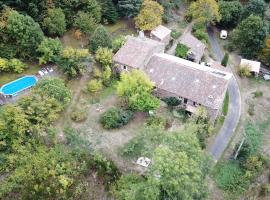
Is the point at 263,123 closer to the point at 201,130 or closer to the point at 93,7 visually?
the point at 201,130

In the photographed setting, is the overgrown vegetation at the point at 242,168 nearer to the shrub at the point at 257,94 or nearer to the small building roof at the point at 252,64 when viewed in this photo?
the shrub at the point at 257,94

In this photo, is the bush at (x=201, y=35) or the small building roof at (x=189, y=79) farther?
the bush at (x=201, y=35)

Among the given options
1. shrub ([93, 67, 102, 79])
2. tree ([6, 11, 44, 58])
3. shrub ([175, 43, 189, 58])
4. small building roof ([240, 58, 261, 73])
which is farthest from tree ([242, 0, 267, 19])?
tree ([6, 11, 44, 58])

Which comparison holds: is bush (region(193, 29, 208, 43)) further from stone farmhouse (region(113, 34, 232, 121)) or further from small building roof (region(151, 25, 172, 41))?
stone farmhouse (region(113, 34, 232, 121))

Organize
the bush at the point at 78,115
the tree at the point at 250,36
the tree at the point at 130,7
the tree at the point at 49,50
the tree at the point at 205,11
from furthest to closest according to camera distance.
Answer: the tree at the point at 205,11, the tree at the point at 130,7, the tree at the point at 250,36, the tree at the point at 49,50, the bush at the point at 78,115

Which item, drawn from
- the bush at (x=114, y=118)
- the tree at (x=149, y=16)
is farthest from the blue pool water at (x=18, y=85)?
the tree at (x=149, y=16)

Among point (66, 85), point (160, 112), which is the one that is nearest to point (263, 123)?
point (160, 112)
